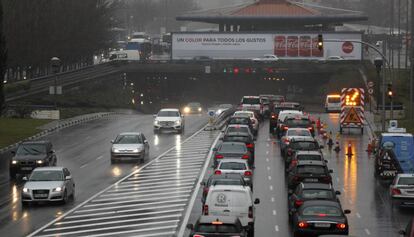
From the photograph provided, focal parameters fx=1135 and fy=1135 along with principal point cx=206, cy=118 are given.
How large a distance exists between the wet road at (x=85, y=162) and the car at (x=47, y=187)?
0.33 meters

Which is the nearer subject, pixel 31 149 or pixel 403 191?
pixel 403 191

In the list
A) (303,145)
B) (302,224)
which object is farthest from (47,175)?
(303,145)

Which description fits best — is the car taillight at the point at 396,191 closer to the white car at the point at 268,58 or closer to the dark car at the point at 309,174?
the dark car at the point at 309,174

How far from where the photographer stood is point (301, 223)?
107ft

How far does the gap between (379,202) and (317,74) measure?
80261 millimetres

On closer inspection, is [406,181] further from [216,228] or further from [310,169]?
[216,228]

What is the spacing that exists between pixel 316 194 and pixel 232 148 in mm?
15217

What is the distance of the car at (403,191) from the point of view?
4000 centimetres

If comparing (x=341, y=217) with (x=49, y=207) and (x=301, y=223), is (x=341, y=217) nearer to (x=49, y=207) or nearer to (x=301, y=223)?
(x=301, y=223)

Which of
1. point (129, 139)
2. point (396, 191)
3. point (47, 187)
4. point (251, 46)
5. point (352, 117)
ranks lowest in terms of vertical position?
point (396, 191)

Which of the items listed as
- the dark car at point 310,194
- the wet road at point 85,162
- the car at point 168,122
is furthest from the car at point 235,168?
the car at point 168,122

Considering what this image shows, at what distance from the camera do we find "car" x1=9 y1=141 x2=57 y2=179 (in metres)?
49.1

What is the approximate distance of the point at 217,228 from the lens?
28.4 metres

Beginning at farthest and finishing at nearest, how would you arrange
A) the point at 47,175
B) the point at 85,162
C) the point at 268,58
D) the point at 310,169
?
the point at 268,58
the point at 85,162
the point at 310,169
the point at 47,175
